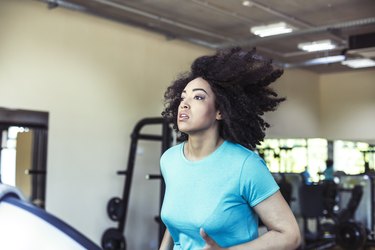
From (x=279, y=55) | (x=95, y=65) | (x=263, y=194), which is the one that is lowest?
(x=263, y=194)

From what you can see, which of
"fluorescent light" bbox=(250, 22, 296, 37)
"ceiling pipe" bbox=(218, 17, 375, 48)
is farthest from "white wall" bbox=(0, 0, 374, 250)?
"fluorescent light" bbox=(250, 22, 296, 37)

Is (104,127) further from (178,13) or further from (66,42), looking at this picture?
(178,13)

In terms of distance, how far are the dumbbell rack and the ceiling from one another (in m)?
1.22

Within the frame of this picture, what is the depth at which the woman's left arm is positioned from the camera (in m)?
1.24

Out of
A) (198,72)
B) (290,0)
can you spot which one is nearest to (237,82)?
(198,72)

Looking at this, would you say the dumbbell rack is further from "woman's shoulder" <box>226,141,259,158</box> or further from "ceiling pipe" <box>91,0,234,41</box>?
"woman's shoulder" <box>226,141,259,158</box>

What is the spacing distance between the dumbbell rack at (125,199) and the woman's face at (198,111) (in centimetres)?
395

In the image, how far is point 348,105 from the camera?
9.01 metres

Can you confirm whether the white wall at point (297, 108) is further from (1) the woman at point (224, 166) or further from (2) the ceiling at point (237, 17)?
(1) the woman at point (224, 166)

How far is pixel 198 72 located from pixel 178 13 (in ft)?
14.3

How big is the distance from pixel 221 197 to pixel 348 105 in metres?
8.22

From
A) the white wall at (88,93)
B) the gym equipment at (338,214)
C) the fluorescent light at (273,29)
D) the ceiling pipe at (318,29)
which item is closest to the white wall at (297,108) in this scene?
the gym equipment at (338,214)

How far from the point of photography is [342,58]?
719 cm

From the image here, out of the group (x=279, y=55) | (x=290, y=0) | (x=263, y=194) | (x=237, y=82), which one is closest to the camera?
(x=263, y=194)
